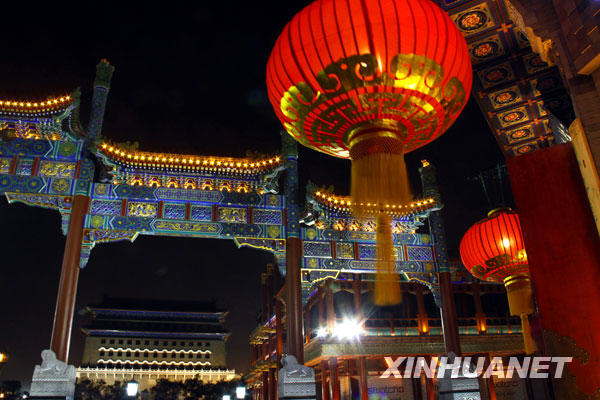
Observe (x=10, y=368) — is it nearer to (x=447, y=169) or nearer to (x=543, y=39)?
(x=447, y=169)

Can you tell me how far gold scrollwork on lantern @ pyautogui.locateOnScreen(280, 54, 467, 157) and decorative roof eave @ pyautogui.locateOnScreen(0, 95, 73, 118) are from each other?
592 cm

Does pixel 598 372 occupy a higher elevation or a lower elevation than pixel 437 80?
lower

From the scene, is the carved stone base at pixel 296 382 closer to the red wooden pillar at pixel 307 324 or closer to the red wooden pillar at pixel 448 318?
the red wooden pillar at pixel 448 318

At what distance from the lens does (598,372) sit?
232 cm

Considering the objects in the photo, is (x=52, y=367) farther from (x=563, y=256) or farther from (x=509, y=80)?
(x=509, y=80)

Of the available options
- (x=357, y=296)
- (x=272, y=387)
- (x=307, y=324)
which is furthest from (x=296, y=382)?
(x=272, y=387)

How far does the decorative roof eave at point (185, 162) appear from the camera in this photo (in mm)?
8219

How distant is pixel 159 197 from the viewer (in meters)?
8.31

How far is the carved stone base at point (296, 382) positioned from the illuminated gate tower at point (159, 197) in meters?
0.28

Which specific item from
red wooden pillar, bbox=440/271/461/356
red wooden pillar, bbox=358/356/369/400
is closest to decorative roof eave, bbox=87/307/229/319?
red wooden pillar, bbox=358/356/369/400

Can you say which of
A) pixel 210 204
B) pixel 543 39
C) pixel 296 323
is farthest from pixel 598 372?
pixel 210 204

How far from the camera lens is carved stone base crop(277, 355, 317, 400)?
7410 millimetres

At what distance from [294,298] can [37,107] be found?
567 centimetres

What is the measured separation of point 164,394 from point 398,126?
2165 cm
